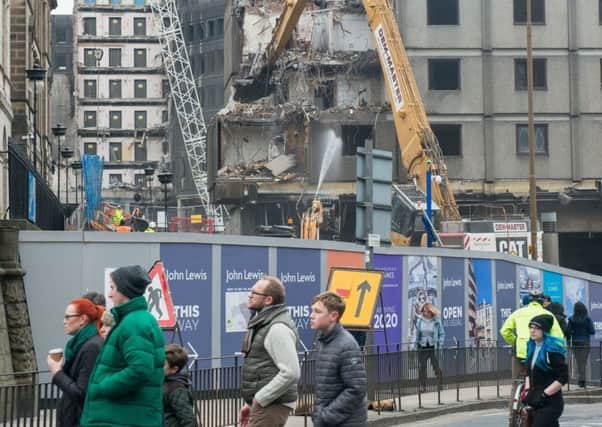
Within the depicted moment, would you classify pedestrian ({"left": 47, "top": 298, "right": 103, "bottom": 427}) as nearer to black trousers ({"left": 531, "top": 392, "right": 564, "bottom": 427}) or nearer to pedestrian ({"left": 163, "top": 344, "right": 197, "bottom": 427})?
pedestrian ({"left": 163, "top": 344, "right": 197, "bottom": 427})

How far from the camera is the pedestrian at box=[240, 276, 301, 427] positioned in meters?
9.82

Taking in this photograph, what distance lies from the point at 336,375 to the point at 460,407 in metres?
13.7

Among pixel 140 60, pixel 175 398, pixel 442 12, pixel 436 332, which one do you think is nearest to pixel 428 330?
pixel 436 332

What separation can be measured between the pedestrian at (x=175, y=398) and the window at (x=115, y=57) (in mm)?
137436

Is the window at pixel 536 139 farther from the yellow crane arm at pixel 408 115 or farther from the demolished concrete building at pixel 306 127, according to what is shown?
the yellow crane arm at pixel 408 115

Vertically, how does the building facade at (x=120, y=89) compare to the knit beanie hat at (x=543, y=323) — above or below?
above

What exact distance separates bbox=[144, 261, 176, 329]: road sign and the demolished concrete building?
162ft

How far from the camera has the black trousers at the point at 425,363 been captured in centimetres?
2303

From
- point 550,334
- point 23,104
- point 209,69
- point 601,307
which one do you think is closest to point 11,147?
point 550,334

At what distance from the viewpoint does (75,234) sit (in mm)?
21641

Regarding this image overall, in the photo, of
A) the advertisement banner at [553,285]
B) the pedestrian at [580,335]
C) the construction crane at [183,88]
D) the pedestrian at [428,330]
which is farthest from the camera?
the construction crane at [183,88]

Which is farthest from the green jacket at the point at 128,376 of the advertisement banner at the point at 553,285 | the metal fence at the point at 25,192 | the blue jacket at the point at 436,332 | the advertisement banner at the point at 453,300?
the advertisement banner at the point at 553,285

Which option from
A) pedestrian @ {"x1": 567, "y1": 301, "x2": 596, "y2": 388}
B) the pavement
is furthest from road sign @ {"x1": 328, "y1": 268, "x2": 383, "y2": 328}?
pedestrian @ {"x1": 567, "y1": 301, "x2": 596, "y2": 388}

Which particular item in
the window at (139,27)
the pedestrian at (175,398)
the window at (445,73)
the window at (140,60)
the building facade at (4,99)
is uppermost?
the window at (139,27)
